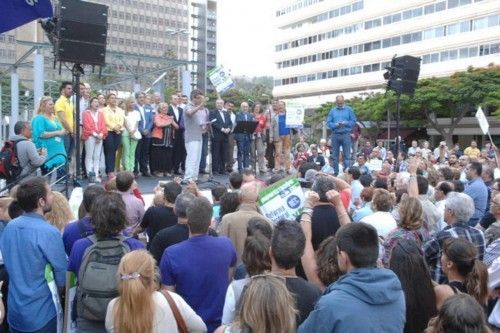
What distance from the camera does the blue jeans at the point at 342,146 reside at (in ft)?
43.4

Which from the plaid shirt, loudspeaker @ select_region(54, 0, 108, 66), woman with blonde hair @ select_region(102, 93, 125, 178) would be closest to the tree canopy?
woman with blonde hair @ select_region(102, 93, 125, 178)

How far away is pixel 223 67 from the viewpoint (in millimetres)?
13164

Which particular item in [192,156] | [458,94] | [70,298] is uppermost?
[458,94]

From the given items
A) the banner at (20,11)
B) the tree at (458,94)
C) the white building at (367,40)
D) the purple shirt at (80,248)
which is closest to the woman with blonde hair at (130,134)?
the banner at (20,11)

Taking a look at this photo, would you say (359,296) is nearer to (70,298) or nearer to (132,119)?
(70,298)

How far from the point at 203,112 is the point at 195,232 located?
25.7ft

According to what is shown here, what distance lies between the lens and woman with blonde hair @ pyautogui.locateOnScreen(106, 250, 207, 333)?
2.99 m


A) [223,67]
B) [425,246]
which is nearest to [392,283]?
[425,246]

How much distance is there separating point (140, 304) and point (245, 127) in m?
9.41

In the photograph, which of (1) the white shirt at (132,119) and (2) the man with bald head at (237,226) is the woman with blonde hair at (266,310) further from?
(1) the white shirt at (132,119)

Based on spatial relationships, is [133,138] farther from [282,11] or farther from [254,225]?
[282,11]

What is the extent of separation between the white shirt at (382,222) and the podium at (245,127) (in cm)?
698

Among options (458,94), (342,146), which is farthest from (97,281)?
(458,94)

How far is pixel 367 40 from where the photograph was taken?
5891cm
